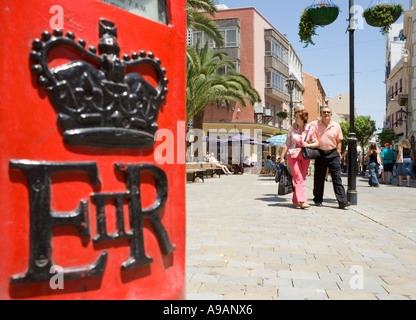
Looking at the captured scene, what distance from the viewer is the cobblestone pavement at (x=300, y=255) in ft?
9.97

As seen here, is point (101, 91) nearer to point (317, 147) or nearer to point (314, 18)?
point (317, 147)

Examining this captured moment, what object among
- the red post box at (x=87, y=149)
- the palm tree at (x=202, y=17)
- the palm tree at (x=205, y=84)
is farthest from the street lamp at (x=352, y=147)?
the palm tree at (x=205, y=84)

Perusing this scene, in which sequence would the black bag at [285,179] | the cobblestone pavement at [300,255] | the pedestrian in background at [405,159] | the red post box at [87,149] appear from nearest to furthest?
the red post box at [87,149] < the cobblestone pavement at [300,255] < the black bag at [285,179] < the pedestrian in background at [405,159]

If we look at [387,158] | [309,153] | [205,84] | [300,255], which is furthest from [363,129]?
[300,255]

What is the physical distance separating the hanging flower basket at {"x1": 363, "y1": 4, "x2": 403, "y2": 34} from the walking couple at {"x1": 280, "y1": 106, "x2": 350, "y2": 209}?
115 inches

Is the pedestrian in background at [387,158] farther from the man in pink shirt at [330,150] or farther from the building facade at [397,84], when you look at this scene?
the building facade at [397,84]

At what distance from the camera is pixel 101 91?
1647 mm

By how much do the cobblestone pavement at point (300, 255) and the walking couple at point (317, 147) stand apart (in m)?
0.56

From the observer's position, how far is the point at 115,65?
5.54 ft

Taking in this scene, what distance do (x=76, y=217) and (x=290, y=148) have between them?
6663mm

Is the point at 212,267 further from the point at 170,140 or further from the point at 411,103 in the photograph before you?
the point at 411,103

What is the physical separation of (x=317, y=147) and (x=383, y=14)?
3.71 meters
